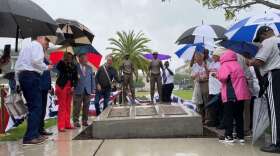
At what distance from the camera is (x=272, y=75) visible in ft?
23.4

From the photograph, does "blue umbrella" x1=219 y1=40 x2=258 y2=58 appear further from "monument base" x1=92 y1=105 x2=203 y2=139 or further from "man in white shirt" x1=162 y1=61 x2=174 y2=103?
"man in white shirt" x1=162 y1=61 x2=174 y2=103

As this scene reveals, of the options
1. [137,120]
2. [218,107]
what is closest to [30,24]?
[137,120]

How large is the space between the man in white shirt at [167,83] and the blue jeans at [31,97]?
374 inches

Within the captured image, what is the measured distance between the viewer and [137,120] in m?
8.73

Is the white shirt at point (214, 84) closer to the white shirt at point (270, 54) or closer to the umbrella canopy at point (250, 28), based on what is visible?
the umbrella canopy at point (250, 28)

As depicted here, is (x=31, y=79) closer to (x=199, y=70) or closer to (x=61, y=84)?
(x=61, y=84)

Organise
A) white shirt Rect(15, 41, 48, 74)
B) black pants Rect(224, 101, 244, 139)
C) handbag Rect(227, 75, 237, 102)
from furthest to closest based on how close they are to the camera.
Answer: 1. white shirt Rect(15, 41, 48, 74)
2. black pants Rect(224, 101, 244, 139)
3. handbag Rect(227, 75, 237, 102)

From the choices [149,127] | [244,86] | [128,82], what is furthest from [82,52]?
[128,82]

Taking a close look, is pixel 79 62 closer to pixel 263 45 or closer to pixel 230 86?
pixel 230 86

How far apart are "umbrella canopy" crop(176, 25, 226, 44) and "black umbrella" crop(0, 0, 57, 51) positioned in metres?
4.76

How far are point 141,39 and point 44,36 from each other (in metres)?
69.7


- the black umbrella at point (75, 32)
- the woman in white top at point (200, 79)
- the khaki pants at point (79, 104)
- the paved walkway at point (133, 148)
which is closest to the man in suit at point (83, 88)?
the khaki pants at point (79, 104)

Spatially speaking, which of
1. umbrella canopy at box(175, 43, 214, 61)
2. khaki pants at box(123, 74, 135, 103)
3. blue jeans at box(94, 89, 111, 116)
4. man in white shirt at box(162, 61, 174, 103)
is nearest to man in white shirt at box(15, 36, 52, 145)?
blue jeans at box(94, 89, 111, 116)

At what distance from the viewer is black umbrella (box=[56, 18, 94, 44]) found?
1115 cm
